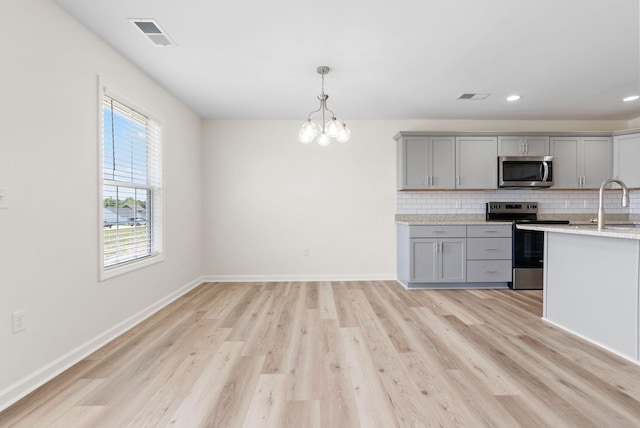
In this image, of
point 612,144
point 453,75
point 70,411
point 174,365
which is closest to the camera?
point 70,411

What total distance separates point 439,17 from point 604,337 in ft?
8.90

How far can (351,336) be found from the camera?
2422 mm

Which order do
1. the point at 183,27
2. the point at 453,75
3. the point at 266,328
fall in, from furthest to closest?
the point at 453,75 → the point at 266,328 → the point at 183,27

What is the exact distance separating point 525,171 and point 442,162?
1.18 meters

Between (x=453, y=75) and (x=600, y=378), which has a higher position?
(x=453, y=75)

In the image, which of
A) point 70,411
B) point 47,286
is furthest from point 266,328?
point 47,286

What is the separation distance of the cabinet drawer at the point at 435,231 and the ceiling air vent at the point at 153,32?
3352 mm

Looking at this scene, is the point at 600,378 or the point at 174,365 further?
the point at 174,365

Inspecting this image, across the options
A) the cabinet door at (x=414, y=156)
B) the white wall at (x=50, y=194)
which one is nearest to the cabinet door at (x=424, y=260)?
the cabinet door at (x=414, y=156)

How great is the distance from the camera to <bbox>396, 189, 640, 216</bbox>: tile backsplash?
172 inches

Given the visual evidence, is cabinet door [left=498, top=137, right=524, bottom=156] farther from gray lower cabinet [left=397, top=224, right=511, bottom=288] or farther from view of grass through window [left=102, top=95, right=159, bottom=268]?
view of grass through window [left=102, top=95, right=159, bottom=268]

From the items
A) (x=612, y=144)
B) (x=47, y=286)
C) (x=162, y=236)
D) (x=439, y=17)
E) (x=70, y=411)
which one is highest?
(x=439, y=17)

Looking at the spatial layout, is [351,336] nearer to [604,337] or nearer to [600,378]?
A: [600,378]

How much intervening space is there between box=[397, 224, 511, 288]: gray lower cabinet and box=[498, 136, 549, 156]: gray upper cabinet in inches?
43.4
